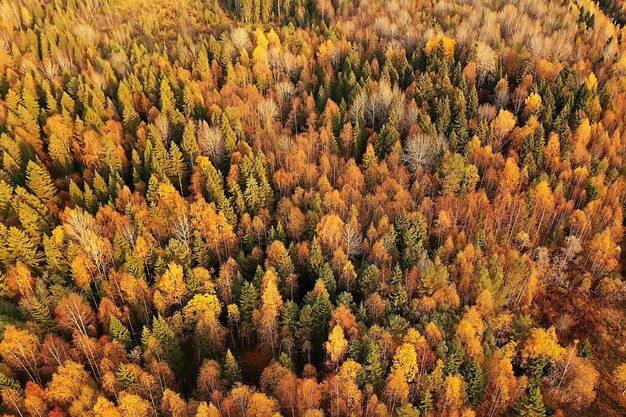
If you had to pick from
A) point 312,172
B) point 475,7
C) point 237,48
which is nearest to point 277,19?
point 237,48

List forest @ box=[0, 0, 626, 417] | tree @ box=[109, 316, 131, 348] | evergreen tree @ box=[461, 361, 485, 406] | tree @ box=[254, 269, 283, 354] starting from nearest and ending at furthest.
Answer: forest @ box=[0, 0, 626, 417] < evergreen tree @ box=[461, 361, 485, 406] < tree @ box=[109, 316, 131, 348] < tree @ box=[254, 269, 283, 354]

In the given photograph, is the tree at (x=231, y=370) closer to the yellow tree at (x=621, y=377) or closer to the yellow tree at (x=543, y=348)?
the yellow tree at (x=543, y=348)

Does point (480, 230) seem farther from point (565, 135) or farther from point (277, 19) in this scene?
point (277, 19)

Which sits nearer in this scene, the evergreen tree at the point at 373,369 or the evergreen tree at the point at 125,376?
the evergreen tree at the point at 125,376

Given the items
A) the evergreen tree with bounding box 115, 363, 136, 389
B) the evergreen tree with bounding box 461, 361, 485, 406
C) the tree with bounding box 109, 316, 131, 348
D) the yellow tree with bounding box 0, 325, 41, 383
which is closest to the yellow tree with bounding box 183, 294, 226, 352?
the tree with bounding box 109, 316, 131, 348

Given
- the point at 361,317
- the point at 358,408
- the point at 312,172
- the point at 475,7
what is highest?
A: the point at 475,7

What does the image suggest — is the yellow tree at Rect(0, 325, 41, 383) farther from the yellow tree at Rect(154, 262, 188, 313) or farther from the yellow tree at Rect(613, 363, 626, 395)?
the yellow tree at Rect(613, 363, 626, 395)

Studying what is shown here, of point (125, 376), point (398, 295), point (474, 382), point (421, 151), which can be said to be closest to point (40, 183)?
point (125, 376)

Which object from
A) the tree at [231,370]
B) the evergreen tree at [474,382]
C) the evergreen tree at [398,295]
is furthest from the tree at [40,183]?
the evergreen tree at [474,382]
